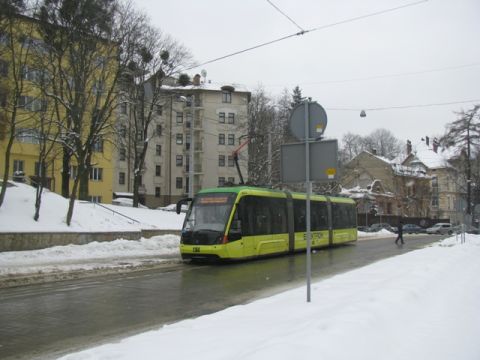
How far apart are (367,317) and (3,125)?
76.5 ft

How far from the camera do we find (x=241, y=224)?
1891cm

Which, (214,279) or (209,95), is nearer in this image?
(214,279)

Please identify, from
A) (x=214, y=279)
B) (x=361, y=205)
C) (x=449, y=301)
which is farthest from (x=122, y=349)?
(x=361, y=205)

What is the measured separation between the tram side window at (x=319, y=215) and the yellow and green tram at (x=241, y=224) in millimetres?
1807

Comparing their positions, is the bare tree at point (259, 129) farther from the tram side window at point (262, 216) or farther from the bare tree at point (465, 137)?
the tram side window at point (262, 216)

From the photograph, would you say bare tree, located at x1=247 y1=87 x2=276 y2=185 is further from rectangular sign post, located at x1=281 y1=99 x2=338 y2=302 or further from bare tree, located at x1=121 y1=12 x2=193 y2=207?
rectangular sign post, located at x1=281 y1=99 x2=338 y2=302

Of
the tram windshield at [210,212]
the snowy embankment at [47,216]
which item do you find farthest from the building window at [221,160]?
A: the tram windshield at [210,212]

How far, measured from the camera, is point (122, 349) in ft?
Result: 20.3

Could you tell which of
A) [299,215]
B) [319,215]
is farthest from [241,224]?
[319,215]

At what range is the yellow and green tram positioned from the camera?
18.3 m

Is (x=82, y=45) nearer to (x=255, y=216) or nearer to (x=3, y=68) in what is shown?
(x=3, y=68)

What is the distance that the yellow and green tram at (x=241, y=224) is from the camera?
18.3 meters

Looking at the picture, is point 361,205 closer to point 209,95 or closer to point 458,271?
point 209,95

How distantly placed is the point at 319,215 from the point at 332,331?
20.9m
